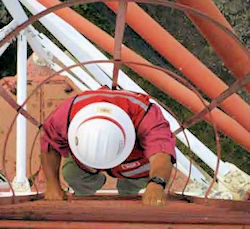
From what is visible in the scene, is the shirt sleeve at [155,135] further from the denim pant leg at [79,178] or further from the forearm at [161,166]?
the denim pant leg at [79,178]

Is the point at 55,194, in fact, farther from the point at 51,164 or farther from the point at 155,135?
the point at 155,135

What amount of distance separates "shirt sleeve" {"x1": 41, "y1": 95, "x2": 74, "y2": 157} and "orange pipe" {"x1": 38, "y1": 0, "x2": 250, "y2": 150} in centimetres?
88

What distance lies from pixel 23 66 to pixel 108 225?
118 inches

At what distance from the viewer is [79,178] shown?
323cm

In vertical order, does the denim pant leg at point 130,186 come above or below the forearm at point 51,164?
above

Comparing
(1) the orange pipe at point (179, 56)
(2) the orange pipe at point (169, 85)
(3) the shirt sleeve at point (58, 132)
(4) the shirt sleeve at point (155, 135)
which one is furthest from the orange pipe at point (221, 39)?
(2) the orange pipe at point (169, 85)

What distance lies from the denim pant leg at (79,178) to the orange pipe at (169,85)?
52 cm

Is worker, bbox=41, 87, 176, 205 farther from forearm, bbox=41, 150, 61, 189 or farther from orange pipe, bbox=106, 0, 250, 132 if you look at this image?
orange pipe, bbox=106, 0, 250, 132

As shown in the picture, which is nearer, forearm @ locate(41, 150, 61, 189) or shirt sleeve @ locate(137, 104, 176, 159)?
shirt sleeve @ locate(137, 104, 176, 159)

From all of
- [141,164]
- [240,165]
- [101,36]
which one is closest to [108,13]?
[240,165]

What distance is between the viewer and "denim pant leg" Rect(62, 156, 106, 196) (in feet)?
10.4

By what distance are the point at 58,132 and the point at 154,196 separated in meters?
0.62

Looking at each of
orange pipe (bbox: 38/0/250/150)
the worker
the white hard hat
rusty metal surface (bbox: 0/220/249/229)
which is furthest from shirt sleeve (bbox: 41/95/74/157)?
rusty metal surface (bbox: 0/220/249/229)

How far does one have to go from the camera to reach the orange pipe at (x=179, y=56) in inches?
109
